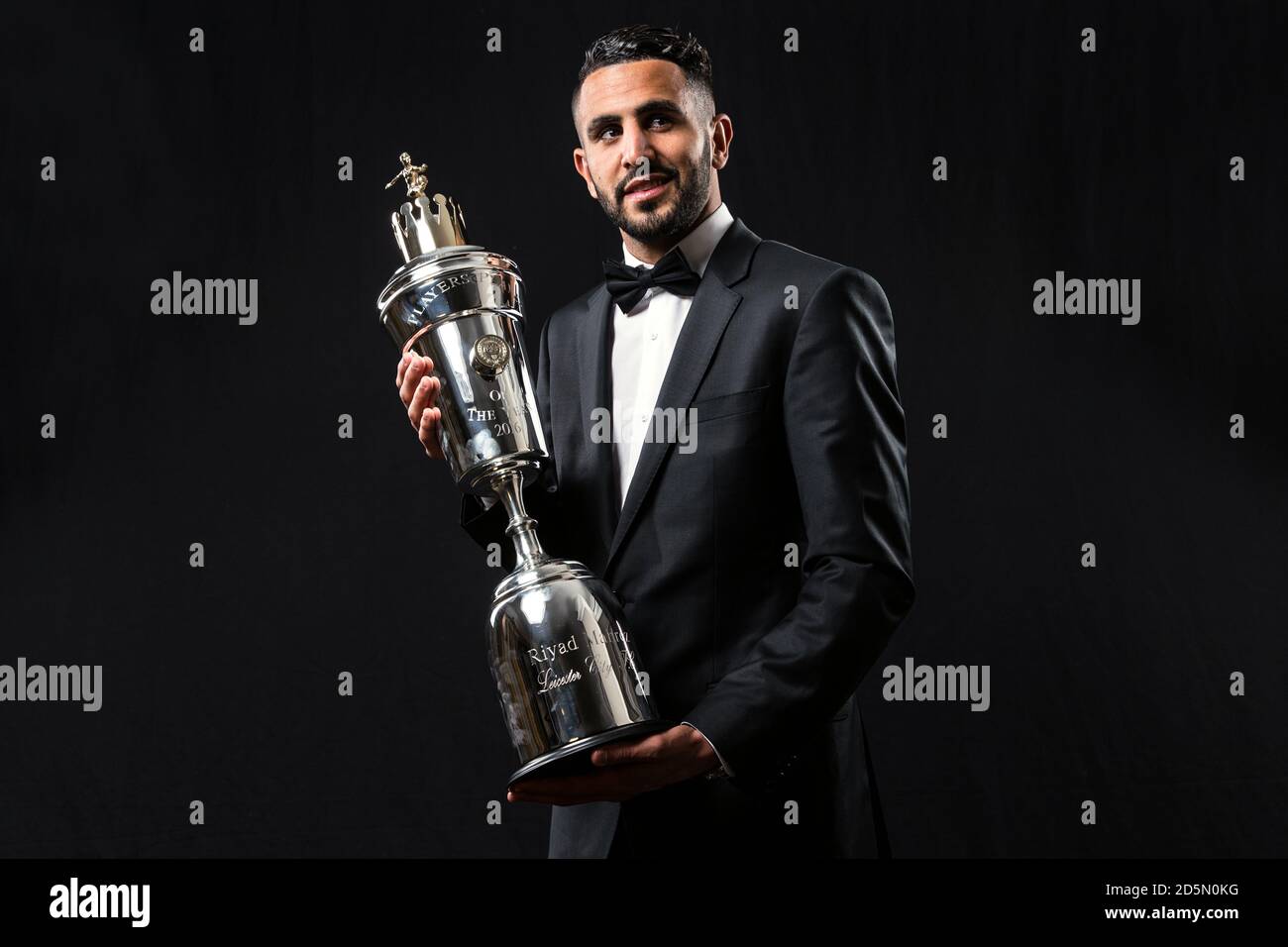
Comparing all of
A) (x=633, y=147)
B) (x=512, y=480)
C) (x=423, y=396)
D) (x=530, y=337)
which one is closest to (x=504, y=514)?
(x=512, y=480)

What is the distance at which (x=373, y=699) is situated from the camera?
3.44m

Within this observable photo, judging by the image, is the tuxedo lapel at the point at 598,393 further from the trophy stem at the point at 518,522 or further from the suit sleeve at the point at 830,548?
the suit sleeve at the point at 830,548

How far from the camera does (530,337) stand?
3445mm

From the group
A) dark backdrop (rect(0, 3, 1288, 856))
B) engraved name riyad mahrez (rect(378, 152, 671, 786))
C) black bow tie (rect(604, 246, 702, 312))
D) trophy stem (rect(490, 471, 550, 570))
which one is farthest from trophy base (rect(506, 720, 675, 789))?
dark backdrop (rect(0, 3, 1288, 856))

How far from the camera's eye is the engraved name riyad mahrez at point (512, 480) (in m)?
1.64

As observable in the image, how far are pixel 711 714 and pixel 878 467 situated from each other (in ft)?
1.36

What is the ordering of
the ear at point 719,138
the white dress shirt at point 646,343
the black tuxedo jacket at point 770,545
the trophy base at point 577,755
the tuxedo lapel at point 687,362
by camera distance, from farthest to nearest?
the ear at point 719,138 < the white dress shirt at point 646,343 < the tuxedo lapel at point 687,362 < the black tuxedo jacket at point 770,545 < the trophy base at point 577,755

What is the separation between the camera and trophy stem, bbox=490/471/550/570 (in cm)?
175

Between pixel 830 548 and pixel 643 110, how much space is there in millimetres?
709

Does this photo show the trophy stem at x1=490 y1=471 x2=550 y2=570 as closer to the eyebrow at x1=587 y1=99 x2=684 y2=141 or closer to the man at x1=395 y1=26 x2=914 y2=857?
the man at x1=395 y1=26 x2=914 y2=857

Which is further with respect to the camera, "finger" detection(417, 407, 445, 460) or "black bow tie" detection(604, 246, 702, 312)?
"black bow tie" detection(604, 246, 702, 312)

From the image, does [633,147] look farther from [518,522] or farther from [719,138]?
[518,522]

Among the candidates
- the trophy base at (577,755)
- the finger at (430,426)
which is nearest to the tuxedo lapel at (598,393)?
the finger at (430,426)

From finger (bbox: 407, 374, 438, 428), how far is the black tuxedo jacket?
0.87ft
